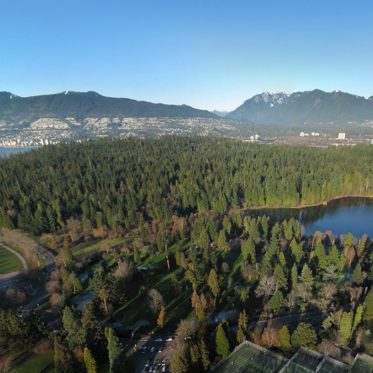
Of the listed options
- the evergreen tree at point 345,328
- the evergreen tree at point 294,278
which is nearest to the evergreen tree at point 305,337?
the evergreen tree at point 345,328

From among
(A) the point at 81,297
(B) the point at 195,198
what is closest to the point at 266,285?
(A) the point at 81,297

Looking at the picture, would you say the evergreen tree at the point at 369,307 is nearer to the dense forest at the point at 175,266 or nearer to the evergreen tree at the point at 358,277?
the dense forest at the point at 175,266

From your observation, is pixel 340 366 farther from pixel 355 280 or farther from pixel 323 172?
pixel 323 172

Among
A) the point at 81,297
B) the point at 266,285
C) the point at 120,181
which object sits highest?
the point at 120,181

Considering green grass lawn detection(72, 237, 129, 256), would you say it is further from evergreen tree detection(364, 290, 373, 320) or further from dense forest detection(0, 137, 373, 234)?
evergreen tree detection(364, 290, 373, 320)

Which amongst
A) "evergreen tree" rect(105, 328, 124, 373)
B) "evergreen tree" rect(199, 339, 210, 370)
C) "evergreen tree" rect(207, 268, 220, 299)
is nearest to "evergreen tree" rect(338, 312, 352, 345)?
"evergreen tree" rect(199, 339, 210, 370)

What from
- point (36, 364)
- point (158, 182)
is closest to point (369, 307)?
point (36, 364)

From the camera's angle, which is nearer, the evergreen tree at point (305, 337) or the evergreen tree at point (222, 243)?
the evergreen tree at point (305, 337)

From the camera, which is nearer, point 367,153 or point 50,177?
point 50,177
